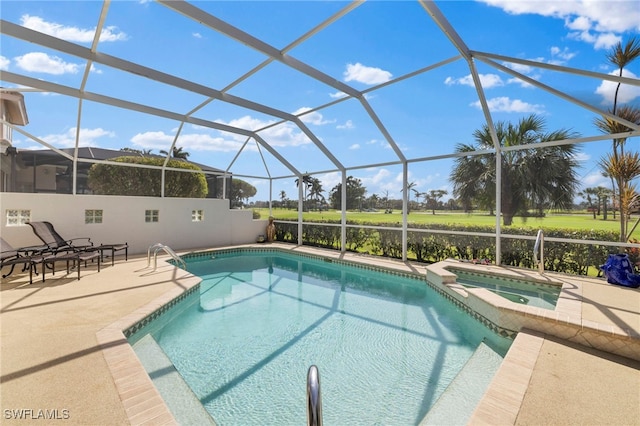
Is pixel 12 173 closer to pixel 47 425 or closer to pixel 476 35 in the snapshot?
pixel 47 425

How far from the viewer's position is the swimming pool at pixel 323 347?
3309 mm

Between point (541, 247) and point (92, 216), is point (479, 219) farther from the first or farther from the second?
point (92, 216)

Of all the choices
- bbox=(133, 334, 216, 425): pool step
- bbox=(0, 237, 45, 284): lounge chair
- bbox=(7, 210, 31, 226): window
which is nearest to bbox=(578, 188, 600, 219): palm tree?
bbox=(133, 334, 216, 425): pool step

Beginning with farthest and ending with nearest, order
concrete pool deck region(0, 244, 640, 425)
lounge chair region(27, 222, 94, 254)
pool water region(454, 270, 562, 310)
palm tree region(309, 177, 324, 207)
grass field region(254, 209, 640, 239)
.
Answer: palm tree region(309, 177, 324, 207) → lounge chair region(27, 222, 94, 254) → grass field region(254, 209, 640, 239) → pool water region(454, 270, 562, 310) → concrete pool deck region(0, 244, 640, 425)

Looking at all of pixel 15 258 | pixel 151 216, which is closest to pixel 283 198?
pixel 151 216

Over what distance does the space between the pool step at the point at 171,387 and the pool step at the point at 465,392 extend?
7.62 ft

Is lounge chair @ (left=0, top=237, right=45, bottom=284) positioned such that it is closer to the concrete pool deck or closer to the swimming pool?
the concrete pool deck

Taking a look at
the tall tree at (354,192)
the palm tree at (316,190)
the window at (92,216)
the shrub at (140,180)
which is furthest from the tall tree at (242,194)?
the window at (92,216)

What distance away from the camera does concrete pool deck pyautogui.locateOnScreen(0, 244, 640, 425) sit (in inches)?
100

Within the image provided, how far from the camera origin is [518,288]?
6.75 meters

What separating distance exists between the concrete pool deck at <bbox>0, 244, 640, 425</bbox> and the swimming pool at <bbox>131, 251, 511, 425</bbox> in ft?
2.34

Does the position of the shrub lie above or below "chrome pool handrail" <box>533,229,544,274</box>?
above

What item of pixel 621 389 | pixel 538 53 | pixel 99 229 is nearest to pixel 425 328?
pixel 621 389

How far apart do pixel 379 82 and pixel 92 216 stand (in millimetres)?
10777
